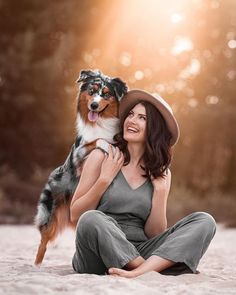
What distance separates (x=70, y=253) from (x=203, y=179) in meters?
12.6

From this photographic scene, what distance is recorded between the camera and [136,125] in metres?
4.00

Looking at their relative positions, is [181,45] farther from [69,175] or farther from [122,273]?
[122,273]

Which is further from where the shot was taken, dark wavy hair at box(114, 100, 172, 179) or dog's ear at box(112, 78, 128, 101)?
dog's ear at box(112, 78, 128, 101)

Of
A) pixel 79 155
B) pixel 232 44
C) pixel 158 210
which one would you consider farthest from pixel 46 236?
pixel 232 44

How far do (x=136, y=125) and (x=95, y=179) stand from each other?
1.48 ft

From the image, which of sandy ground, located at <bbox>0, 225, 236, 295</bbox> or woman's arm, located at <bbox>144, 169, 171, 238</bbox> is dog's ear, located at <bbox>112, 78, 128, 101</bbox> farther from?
sandy ground, located at <bbox>0, 225, 236, 295</bbox>

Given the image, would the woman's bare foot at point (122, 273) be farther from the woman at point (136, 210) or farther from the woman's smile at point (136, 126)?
the woman's smile at point (136, 126)

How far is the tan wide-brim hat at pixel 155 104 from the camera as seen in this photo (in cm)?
404

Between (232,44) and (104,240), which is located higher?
(232,44)

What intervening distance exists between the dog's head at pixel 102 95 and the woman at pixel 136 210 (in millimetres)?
469

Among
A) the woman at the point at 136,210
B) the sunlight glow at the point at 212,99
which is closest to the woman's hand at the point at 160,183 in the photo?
the woman at the point at 136,210

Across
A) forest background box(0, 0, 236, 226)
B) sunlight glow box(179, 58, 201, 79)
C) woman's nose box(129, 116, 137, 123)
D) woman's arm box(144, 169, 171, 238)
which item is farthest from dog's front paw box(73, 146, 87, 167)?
sunlight glow box(179, 58, 201, 79)

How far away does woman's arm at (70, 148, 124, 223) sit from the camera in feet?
12.6

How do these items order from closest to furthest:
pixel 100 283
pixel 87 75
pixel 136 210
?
pixel 100 283
pixel 136 210
pixel 87 75
